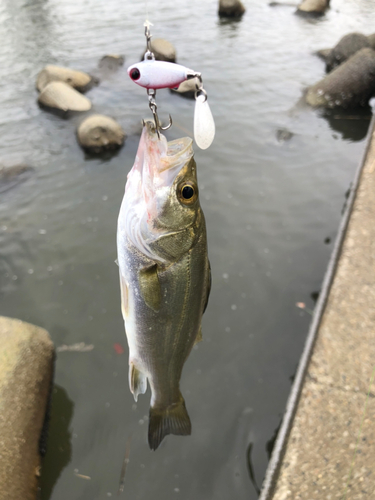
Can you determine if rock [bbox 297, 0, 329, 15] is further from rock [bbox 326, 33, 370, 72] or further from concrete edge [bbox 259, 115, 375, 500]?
concrete edge [bbox 259, 115, 375, 500]

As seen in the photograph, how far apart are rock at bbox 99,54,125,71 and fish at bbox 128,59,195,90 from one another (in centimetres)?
1372

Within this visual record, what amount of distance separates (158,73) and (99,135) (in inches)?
298

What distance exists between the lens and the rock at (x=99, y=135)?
8.61 metres

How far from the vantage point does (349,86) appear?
35.0ft

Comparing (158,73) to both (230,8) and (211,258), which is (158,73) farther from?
(230,8)

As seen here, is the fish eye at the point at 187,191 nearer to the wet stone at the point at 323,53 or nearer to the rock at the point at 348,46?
the rock at the point at 348,46

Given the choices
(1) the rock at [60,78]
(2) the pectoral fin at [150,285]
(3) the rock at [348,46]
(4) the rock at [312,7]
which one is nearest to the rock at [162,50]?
(1) the rock at [60,78]

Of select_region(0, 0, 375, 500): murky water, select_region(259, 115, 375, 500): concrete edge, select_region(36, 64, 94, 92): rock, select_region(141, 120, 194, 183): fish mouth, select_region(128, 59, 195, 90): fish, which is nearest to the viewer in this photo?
select_region(128, 59, 195, 90): fish

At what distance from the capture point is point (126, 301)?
2137mm

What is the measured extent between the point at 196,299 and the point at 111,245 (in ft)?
15.6

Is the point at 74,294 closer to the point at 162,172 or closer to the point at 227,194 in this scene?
the point at 227,194

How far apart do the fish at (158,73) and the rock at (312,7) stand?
75.8ft

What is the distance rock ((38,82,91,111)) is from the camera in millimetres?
10523

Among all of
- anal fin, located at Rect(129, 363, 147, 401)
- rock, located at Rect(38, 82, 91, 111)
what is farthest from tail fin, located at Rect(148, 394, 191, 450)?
rock, located at Rect(38, 82, 91, 111)
